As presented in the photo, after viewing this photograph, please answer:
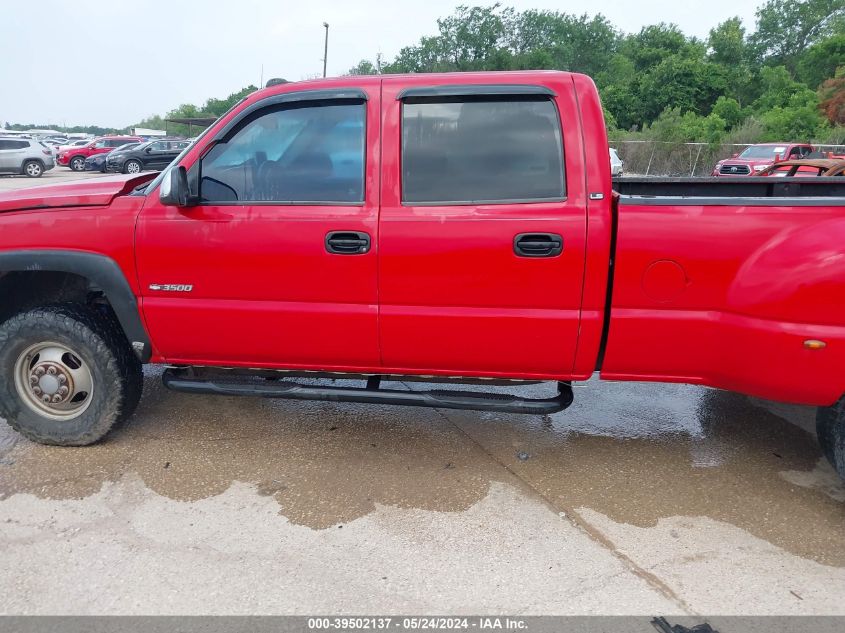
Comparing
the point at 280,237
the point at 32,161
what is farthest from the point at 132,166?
the point at 280,237

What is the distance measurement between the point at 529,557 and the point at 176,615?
1420mm

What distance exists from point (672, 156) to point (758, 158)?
24.5 feet

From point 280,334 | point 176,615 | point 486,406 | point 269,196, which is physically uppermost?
point 269,196

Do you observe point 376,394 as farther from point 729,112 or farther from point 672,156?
point 729,112

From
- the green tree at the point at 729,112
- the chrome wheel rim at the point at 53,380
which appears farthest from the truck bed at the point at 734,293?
the green tree at the point at 729,112

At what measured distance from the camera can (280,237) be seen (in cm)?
307

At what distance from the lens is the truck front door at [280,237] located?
3064mm

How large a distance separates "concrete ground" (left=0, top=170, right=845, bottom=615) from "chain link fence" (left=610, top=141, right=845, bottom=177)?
79.5 feet

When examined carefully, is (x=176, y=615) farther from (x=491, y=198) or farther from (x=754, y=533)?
(x=754, y=533)

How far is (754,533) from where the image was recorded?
289cm

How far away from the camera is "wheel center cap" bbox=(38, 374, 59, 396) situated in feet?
11.4

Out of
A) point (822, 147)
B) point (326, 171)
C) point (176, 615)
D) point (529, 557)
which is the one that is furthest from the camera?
point (822, 147)

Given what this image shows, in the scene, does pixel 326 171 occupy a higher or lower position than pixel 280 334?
higher

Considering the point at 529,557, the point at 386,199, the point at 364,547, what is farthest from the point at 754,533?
the point at 386,199
